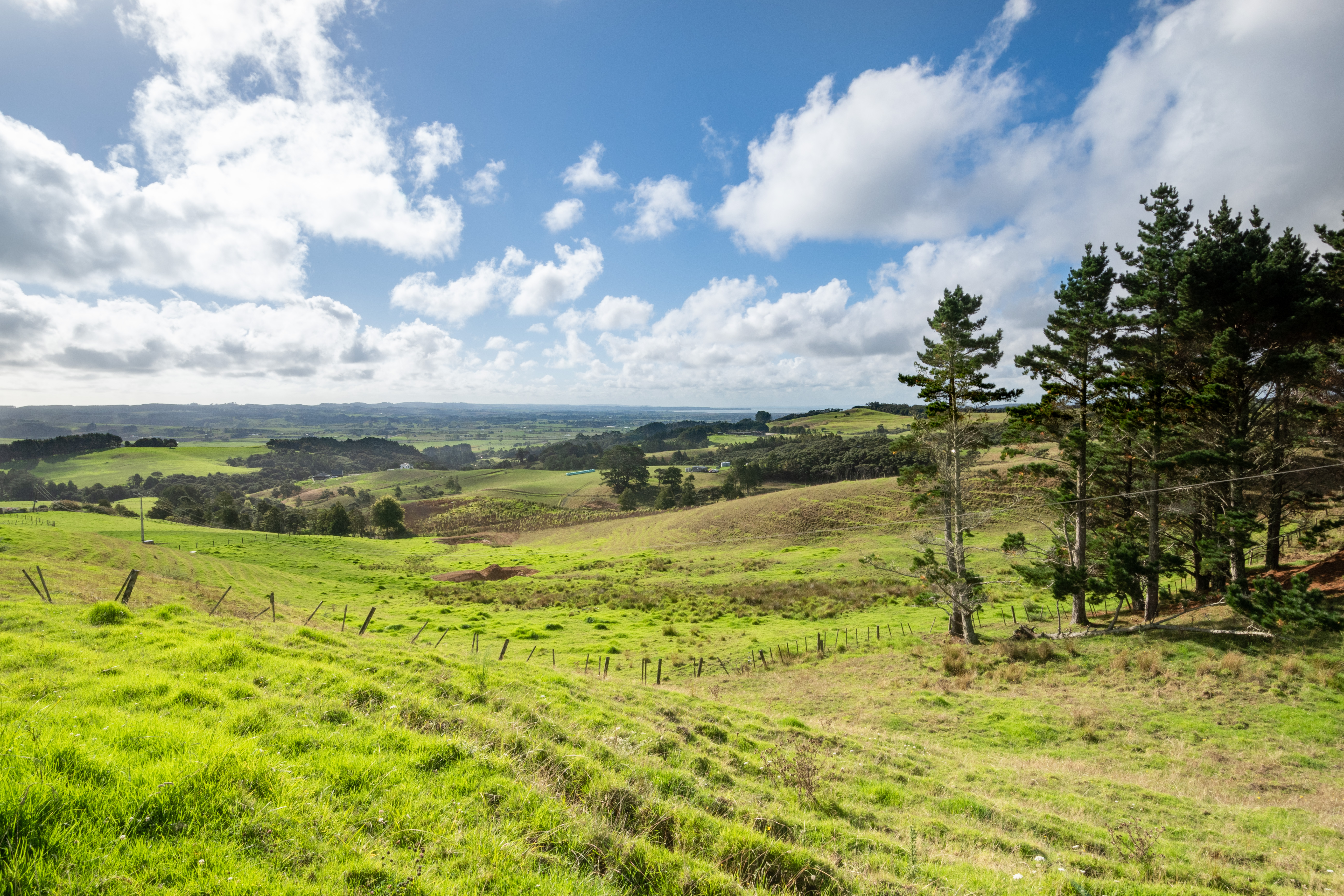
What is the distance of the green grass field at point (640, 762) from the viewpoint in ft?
13.2

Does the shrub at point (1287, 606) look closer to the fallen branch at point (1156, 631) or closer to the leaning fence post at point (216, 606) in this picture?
the fallen branch at point (1156, 631)

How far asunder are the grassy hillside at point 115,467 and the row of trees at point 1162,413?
721 feet

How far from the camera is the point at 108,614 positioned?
11.6 meters

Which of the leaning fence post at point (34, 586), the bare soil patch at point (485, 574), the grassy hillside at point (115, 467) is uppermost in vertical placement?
the leaning fence post at point (34, 586)

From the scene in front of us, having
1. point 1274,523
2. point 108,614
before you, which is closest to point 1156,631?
point 1274,523

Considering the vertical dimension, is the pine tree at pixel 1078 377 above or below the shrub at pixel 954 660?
above

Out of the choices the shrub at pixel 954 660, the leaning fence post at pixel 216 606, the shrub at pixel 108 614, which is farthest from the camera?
the shrub at pixel 954 660

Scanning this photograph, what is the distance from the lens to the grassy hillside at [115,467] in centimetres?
15888

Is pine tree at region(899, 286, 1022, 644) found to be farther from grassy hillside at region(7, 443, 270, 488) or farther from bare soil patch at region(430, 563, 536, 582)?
grassy hillside at region(7, 443, 270, 488)

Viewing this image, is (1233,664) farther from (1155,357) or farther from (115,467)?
(115,467)

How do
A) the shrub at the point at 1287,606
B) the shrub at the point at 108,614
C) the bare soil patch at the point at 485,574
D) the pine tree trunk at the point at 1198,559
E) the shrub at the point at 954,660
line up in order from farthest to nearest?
1. the bare soil patch at the point at 485,574
2. the pine tree trunk at the point at 1198,559
3. the shrub at the point at 954,660
4. the shrub at the point at 1287,606
5. the shrub at the point at 108,614

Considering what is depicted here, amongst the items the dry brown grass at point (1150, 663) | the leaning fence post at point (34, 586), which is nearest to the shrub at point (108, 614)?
the leaning fence post at point (34, 586)

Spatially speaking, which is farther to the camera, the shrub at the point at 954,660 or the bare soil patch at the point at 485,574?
the bare soil patch at the point at 485,574

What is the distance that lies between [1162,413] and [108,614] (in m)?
35.7
